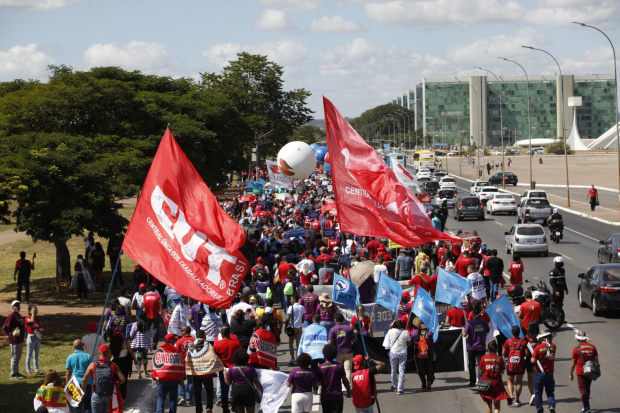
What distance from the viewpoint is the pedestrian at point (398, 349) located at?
500 inches

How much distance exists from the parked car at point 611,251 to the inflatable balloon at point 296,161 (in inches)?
534

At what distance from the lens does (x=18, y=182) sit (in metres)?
20.5

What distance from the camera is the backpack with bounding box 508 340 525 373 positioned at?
11844mm

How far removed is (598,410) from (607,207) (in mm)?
43806

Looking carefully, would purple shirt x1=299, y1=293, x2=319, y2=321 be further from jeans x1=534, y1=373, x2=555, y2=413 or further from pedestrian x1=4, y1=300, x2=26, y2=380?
pedestrian x1=4, y1=300, x2=26, y2=380

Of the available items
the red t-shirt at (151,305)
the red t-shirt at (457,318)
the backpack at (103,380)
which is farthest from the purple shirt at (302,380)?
the red t-shirt at (151,305)

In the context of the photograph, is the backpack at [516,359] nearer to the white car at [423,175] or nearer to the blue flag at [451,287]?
the blue flag at [451,287]

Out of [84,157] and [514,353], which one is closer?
[514,353]

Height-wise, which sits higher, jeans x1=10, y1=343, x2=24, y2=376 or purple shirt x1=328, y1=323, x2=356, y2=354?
purple shirt x1=328, y1=323, x2=356, y2=354

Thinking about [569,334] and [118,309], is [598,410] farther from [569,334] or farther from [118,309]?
[118,309]

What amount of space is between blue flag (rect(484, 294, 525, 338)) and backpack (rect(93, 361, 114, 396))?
19.9ft

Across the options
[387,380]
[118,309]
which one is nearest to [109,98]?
[118,309]

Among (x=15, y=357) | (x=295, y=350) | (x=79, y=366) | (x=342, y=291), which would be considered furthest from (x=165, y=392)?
(x=342, y=291)

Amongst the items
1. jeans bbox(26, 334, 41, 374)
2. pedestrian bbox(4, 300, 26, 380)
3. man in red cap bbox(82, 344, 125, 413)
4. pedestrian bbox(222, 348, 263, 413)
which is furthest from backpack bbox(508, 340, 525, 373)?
pedestrian bbox(4, 300, 26, 380)
